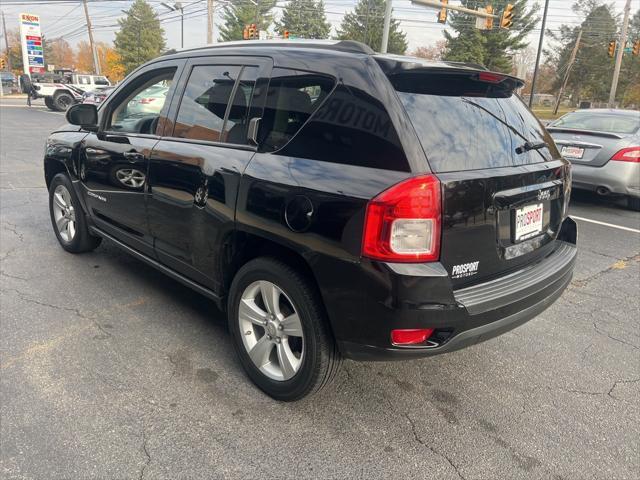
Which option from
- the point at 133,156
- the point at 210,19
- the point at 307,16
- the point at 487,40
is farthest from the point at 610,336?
the point at 307,16

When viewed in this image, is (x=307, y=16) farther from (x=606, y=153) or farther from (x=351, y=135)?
(x=351, y=135)

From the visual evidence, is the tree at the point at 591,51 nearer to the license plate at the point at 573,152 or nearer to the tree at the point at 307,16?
the tree at the point at 307,16

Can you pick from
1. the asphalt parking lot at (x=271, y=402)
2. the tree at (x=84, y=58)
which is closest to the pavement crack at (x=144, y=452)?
the asphalt parking lot at (x=271, y=402)

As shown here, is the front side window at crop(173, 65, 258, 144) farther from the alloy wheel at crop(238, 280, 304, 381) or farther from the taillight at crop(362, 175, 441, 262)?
the taillight at crop(362, 175, 441, 262)

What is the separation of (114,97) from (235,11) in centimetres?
6305

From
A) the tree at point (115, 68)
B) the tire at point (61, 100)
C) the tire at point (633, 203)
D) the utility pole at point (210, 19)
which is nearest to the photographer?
the tire at point (633, 203)

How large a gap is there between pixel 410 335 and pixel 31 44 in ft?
151

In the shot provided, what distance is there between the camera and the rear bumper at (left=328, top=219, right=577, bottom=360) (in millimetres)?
2107

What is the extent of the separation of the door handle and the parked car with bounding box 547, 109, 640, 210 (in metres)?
6.33

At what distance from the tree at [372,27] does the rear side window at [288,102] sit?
163 ft

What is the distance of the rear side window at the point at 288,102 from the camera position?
8.02 feet

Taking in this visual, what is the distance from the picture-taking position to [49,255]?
4727mm

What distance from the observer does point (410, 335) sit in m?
2.20

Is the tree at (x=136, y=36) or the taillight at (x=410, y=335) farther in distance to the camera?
the tree at (x=136, y=36)
